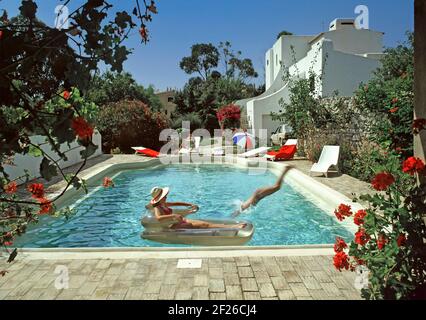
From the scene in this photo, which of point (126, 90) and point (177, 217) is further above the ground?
point (126, 90)

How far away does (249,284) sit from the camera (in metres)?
3.87

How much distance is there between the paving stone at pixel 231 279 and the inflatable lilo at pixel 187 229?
1.81 m

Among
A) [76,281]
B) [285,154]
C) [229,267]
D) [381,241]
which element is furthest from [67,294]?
[285,154]

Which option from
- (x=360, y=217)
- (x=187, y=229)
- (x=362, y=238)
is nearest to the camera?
(x=362, y=238)

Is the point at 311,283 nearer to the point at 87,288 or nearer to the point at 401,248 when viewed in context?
the point at 401,248

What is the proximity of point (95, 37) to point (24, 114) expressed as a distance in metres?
0.64

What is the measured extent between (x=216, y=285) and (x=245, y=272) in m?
0.45

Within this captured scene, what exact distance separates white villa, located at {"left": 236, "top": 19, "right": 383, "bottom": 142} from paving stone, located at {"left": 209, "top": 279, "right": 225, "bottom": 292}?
1625 centimetres

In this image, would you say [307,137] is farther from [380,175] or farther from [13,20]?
[13,20]

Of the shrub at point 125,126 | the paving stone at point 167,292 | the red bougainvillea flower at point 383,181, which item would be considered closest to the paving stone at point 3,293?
the paving stone at point 167,292

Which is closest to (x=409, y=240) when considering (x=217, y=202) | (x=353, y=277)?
(x=353, y=277)

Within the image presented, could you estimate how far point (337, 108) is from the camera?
14859 mm

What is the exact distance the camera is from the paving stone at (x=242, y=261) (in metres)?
4.38

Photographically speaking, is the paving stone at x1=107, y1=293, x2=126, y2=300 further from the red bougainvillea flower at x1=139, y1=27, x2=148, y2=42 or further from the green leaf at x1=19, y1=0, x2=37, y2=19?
the green leaf at x1=19, y1=0, x2=37, y2=19
